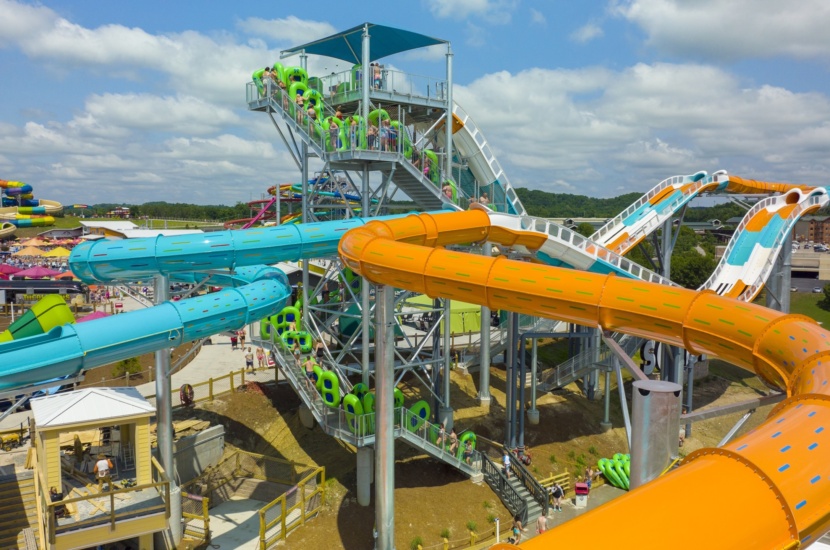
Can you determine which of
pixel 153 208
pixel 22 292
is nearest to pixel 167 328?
pixel 22 292

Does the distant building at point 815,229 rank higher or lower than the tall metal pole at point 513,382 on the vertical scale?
higher

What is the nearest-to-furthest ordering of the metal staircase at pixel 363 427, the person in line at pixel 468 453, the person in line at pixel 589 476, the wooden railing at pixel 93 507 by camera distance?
1. the wooden railing at pixel 93 507
2. the metal staircase at pixel 363 427
3. the person in line at pixel 468 453
4. the person in line at pixel 589 476

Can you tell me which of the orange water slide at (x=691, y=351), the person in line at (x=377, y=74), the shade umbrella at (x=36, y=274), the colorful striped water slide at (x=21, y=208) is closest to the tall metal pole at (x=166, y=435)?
the orange water slide at (x=691, y=351)

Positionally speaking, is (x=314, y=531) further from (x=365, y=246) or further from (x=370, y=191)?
(x=370, y=191)

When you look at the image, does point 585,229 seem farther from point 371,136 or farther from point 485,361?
point 371,136

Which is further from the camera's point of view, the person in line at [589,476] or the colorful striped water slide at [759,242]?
the colorful striped water slide at [759,242]

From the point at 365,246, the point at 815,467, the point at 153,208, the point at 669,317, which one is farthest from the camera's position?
the point at 153,208

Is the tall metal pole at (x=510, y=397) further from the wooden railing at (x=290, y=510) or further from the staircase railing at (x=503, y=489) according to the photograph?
the wooden railing at (x=290, y=510)

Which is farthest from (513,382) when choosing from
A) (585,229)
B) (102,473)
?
(585,229)
